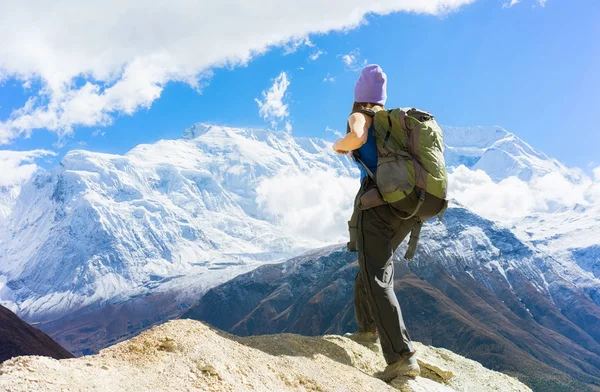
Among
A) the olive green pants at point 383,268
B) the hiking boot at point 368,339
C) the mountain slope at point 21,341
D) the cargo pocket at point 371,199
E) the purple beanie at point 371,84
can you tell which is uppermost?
the purple beanie at point 371,84

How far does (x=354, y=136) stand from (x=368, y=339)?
3.92m

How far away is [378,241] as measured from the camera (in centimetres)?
689

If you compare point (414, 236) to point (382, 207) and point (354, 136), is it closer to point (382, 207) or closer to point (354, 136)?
point (382, 207)

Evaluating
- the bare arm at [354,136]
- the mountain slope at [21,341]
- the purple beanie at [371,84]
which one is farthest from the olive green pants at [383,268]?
the mountain slope at [21,341]

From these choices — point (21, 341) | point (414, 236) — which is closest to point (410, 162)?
point (414, 236)

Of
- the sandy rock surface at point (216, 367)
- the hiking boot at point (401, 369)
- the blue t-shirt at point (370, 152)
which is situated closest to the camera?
the sandy rock surface at point (216, 367)

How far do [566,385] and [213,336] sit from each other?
17543cm

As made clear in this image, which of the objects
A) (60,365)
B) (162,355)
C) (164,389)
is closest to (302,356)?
(162,355)

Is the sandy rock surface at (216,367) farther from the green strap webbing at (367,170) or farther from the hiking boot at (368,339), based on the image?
the green strap webbing at (367,170)

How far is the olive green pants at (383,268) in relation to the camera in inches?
270

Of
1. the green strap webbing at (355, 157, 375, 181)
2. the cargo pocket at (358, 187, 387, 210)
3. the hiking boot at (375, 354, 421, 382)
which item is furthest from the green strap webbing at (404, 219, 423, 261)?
the hiking boot at (375, 354, 421, 382)

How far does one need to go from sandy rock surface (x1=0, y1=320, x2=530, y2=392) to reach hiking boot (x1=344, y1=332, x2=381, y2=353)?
0.34 meters

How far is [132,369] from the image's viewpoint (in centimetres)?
523

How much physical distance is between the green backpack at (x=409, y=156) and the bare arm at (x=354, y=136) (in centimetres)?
26
